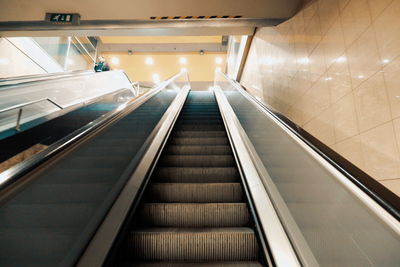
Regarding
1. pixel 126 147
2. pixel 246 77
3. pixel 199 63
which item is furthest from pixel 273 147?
pixel 199 63

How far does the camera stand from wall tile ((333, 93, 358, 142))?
7.65 feet

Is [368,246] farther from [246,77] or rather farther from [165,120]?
[246,77]

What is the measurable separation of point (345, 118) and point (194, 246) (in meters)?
2.04

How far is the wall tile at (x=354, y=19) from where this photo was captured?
7.30 ft

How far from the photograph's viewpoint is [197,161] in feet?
9.82

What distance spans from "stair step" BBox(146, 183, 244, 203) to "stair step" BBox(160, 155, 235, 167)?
70 cm

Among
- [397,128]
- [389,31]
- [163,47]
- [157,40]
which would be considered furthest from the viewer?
[163,47]

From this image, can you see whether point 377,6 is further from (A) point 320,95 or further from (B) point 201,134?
(B) point 201,134

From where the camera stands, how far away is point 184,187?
2.29 m

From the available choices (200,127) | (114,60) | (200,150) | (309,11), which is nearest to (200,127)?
(200,127)

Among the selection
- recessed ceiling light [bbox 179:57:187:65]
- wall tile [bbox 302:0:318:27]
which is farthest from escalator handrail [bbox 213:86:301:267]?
recessed ceiling light [bbox 179:57:187:65]

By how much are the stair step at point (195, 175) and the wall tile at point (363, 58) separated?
5.25ft

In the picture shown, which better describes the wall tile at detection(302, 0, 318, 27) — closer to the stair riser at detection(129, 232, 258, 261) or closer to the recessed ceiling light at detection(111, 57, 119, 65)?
the stair riser at detection(129, 232, 258, 261)

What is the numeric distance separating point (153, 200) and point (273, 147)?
1.27 metres
